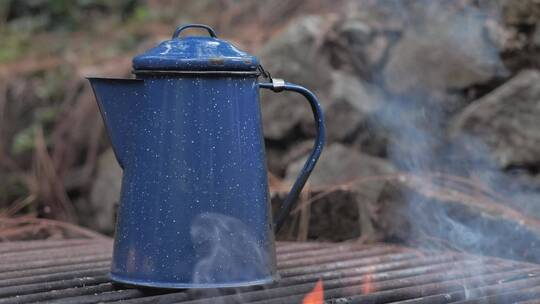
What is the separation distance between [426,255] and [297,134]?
1441 mm

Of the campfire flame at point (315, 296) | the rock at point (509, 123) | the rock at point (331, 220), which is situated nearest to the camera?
the campfire flame at point (315, 296)

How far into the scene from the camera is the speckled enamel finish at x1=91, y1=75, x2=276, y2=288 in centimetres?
162

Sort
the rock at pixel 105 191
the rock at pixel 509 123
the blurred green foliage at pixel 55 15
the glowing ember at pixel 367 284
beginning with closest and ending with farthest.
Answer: the glowing ember at pixel 367 284 < the rock at pixel 509 123 < the rock at pixel 105 191 < the blurred green foliage at pixel 55 15

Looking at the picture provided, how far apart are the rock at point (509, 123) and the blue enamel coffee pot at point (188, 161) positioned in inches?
62.5

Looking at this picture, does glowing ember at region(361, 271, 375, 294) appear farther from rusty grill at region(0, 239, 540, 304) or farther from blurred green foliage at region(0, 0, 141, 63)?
blurred green foliage at region(0, 0, 141, 63)

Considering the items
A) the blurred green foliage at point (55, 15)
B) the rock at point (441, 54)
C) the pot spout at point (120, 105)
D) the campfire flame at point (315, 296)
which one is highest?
the blurred green foliage at point (55, 15)

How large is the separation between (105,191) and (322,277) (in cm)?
234

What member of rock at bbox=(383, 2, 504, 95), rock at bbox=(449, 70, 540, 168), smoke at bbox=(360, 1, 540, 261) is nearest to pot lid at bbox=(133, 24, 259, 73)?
smoke at bbox=(360, 1, 540, 261)

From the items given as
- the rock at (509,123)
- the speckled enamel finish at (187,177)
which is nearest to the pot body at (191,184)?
the speckled enamel finish at (187,177)

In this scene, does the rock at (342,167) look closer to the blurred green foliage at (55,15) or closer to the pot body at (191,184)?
the pot body at (191,184)

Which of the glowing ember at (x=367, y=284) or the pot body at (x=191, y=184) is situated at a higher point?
the pot body at (x=191, y=184)

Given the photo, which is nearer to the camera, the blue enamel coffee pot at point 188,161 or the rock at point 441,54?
the blue enamel coffee pot at point 188,161

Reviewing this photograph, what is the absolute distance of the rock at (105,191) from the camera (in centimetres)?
396

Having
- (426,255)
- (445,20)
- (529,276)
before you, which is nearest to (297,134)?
(445,20)
